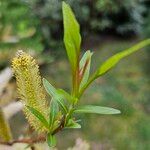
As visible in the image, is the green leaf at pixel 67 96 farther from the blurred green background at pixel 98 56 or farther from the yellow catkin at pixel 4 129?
the blurred green background at pixel 98 56

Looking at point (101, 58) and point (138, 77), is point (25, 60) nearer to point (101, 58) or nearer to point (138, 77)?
point (138, 77)

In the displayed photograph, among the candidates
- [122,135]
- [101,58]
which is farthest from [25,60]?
[101,58]

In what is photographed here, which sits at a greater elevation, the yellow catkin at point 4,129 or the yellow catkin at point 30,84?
the yellow catkin at point 30,84

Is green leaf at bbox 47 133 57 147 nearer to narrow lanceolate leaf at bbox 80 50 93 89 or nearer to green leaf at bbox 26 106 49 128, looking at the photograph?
green leaf at bbox 26 106 49 128

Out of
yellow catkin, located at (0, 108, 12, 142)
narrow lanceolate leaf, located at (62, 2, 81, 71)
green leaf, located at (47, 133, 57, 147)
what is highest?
narrow lanceolate leaf, located at (62, 2, 81, 71)

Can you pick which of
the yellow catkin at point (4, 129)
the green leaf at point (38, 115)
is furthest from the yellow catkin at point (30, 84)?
the yellow catkin at point (4, 129)

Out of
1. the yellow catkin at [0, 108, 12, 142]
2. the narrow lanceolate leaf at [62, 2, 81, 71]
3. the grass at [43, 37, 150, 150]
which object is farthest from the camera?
the grass at [43, 37, 150, 150]

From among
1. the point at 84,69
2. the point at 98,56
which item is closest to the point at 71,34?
the point at 84,69

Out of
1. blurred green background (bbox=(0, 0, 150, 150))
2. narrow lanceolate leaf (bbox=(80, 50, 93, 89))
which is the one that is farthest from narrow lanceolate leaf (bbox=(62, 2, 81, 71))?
blurred green background (bbox=(0, 0, 150, 150))
